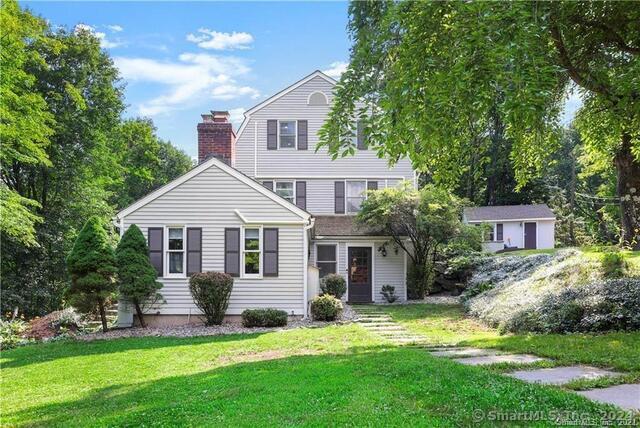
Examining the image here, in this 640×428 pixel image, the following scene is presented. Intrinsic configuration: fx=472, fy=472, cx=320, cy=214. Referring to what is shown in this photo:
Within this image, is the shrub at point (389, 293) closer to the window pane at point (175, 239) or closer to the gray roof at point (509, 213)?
the window pane at point (175, 239)

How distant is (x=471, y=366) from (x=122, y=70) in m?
25.3

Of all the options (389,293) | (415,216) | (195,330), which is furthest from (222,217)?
(389,293)

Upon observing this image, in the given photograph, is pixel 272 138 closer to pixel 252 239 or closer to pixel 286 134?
pixel 286 134

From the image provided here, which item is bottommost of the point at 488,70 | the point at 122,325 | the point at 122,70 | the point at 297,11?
the point at 122,325

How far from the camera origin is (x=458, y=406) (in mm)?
4285

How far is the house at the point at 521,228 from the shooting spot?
103 ft

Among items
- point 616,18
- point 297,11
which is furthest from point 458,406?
point 616,18

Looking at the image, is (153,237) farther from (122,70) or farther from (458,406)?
(122,70)

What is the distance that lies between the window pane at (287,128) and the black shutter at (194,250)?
862 cm

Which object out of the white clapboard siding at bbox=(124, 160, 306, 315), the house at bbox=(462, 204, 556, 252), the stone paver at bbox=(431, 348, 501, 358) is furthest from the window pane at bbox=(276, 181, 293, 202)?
the house at bbox=(462, 204, 556, 252)

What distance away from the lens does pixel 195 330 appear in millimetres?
12820

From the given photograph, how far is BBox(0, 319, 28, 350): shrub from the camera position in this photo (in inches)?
490

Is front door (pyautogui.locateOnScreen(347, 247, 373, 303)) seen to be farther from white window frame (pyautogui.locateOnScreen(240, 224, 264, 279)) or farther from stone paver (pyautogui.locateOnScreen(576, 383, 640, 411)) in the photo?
stone paver (pyautogui.locateOnScreen(576, 383, 640, 411))

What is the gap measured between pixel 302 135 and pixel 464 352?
15021mm
